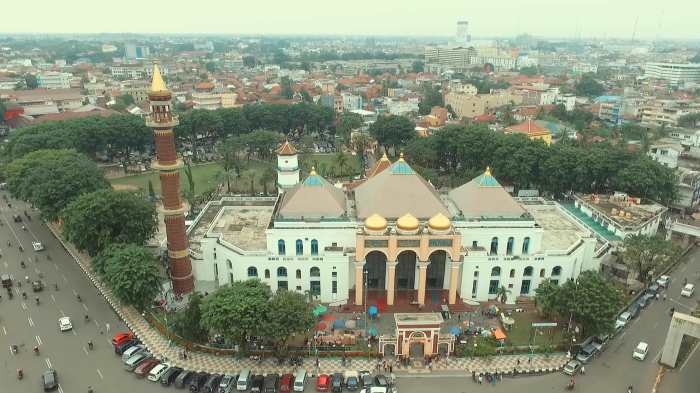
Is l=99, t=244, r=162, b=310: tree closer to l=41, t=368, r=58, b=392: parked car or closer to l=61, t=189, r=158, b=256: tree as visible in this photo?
l=61, t=189, r=158, b=256: tree

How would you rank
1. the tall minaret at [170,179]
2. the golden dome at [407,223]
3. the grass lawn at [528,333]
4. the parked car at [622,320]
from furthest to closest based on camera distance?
1. the golden dome at [407,223]
2. the parked car at [622,320]
3. the tall minaret at [170,179]
4. the grass lawn at [528,333]

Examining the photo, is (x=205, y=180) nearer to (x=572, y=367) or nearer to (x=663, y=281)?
(x=572, y=367)

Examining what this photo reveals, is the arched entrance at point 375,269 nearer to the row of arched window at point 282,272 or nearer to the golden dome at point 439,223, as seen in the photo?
the row of arched window at point 282,272

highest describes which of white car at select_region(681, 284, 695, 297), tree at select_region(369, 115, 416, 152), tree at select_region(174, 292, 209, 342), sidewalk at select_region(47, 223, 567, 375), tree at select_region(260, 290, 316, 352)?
tree at select_region(369, 115, 416, 152)

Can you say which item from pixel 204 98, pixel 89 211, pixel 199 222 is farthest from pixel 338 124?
pixel 89 211

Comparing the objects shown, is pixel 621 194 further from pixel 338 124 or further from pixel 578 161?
pixel 338 124

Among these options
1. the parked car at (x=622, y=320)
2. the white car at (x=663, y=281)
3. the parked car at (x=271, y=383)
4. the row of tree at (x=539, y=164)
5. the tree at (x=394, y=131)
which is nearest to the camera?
the parked car at (x=271, y=383)

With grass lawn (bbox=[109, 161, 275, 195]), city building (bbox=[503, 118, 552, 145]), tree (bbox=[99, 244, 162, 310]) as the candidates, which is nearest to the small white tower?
grass lawn (bbox=[109, 161, 275, 195])

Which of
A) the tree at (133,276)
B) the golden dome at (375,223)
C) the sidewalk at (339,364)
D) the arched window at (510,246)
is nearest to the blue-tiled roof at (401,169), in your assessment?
the golden dome at (375,223)
